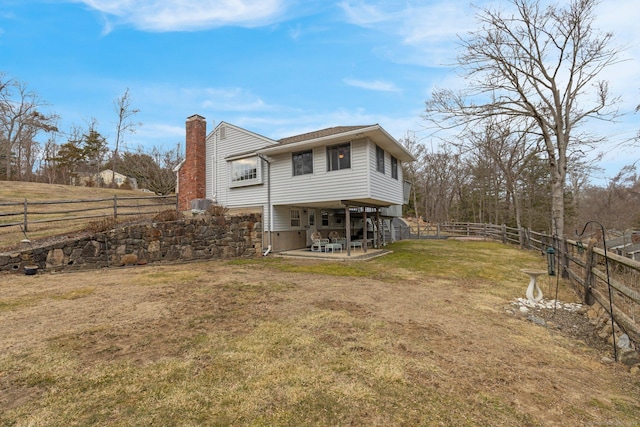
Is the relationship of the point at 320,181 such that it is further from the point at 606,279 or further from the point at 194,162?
the point at 606,279

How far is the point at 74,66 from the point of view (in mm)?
15453

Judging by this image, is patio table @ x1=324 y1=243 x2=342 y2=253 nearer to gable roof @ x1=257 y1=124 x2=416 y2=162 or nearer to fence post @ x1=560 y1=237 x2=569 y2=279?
gable roof @ x1=257 y1=124 x2=416 y2=162

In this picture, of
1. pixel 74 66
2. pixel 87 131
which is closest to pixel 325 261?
pixel 74 66

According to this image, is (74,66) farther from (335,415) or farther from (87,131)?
(335,415)

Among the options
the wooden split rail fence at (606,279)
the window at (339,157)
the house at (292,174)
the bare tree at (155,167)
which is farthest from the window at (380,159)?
the bare tree at (155,167)

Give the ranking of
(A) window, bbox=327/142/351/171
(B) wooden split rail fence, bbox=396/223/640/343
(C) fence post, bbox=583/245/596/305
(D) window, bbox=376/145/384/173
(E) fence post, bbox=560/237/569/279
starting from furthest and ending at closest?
(D) window, bbox=376/145/384/173, (A) window, bbox=327/142/351/171, (E) fence post, bbox=560/237/569/279, (C) fence post, bbox=583/245/596/305, (B) wooden split rail fence, bbox=396/223/640/343

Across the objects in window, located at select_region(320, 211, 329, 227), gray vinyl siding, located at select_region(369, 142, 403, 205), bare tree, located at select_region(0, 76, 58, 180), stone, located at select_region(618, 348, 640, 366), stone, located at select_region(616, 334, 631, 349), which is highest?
bare tree, located at select_region(0, 76, 58, 180)

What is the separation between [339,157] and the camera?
11.2 m

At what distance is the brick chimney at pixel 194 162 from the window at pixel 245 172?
1.62m

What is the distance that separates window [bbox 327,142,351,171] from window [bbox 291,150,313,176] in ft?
2.84

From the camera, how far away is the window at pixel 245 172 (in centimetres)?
1308

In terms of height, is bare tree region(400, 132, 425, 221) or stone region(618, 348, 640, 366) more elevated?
bare tree region(400, 132, 425, 221)

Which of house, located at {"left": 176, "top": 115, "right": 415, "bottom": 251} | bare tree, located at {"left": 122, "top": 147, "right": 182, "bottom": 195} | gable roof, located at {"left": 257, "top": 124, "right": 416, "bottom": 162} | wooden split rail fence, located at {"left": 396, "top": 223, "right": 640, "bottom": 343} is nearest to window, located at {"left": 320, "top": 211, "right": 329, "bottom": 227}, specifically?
house, located at {"left": 176, "top": 115, "right": 415, "bottom": 251}

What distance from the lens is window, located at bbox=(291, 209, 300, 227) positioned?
14.2 metres
